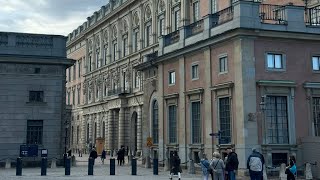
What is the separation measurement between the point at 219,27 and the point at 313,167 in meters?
10.0

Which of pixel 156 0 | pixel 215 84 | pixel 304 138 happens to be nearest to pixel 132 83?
pixel 156 0

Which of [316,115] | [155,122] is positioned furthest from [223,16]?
[155,122]

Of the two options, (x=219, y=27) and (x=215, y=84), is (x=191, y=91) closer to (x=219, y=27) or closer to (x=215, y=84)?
(x=215, y=84)

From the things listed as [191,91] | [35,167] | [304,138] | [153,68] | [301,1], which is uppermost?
[301,1]

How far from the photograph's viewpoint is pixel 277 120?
91.1 ft

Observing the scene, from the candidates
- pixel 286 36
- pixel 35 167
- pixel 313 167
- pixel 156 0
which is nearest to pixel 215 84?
pixel 286 36

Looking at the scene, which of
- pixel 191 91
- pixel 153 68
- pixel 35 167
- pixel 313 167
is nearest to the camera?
pixel 313 167

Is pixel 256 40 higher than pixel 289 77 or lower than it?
higher

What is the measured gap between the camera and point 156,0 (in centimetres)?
6031

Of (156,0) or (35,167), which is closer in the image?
(35,167)

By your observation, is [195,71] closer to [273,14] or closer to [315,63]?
[273,14]

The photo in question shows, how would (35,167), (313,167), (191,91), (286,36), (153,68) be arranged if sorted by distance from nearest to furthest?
(313,167) → (286,36) → (191,91) → (35,167) → (153,68)

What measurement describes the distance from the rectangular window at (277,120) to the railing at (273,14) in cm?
472

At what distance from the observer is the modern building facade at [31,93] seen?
35.2 meters
